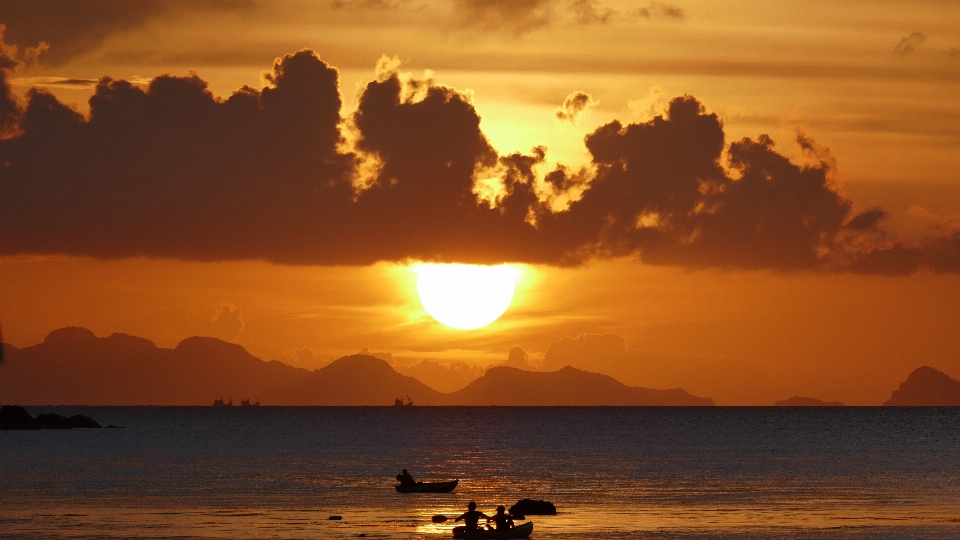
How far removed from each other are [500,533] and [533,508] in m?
9.22

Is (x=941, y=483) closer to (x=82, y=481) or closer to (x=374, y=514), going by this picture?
(x=374, y=514)

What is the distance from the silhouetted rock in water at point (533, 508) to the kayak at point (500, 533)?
6.03 m

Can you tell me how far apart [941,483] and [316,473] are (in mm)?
57125

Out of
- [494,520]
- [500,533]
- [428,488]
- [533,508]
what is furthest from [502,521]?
[428,488]

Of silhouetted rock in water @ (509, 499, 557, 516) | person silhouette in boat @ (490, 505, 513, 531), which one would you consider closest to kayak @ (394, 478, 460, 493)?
silhouetted rock in water @ (509, 499, 557, 516)

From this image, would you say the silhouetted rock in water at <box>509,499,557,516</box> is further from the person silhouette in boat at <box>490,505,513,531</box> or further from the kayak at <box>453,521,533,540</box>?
the kayak at <box>453,521,533,540</box>

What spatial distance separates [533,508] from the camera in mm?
81500

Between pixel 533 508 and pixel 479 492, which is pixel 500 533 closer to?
pixel 533 508

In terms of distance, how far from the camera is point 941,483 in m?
110

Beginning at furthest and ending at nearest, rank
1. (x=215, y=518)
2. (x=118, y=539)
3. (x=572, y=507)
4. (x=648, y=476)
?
(x=648, y=476) → (x=572, y=507) → (x=215, y=518) → (x=118, y=539)

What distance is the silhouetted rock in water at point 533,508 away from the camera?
8038 cm

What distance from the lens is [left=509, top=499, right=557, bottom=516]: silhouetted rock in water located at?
264ft

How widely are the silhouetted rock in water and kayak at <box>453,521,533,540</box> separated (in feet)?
19.8

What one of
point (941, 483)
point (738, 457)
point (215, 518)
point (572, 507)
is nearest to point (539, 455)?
point (738, 457)
